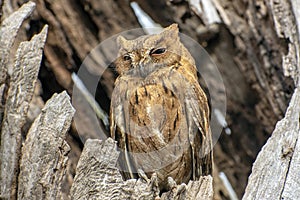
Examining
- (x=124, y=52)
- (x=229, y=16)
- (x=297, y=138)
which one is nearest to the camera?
(x=297, y=138)

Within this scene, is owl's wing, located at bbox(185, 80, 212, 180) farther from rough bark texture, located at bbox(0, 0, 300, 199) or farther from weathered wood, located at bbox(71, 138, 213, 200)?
weathered wood, located at bbox(71, 138, 213, 200)

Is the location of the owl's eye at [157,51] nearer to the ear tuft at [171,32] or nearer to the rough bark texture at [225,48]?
the ear tuft at [171,32]

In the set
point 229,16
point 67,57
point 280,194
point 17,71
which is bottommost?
point 280,194

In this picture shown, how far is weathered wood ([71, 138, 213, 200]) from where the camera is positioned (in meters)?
2.80

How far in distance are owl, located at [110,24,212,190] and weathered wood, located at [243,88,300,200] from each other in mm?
644

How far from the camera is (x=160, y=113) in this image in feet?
11.7

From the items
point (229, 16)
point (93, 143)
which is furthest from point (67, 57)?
point (93, 143)

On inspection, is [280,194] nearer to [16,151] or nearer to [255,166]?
[255,166]

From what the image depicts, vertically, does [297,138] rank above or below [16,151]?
below

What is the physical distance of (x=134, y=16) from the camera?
4531 millimetres

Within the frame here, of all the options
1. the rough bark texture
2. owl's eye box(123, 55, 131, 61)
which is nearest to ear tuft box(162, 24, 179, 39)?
owl's eye box(123, 55, 131, 61)

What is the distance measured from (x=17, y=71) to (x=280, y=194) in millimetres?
1313

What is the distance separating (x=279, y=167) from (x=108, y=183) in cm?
73

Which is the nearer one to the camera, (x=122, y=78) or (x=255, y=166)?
(x=255, y=166)
